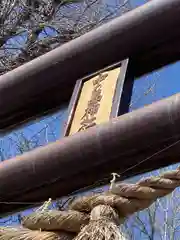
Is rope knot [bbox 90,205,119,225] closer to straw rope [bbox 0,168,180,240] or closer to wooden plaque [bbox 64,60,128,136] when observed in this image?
straw rope [bbox 0,168,180,240]

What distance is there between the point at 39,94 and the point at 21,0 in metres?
3.08

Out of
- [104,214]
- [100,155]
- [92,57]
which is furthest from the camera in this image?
[92,57]

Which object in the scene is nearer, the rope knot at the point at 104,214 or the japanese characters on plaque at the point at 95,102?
the rope knot at the point at 104,214

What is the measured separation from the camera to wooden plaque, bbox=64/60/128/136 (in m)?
2.12

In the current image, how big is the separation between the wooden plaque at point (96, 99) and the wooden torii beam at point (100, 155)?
20cm

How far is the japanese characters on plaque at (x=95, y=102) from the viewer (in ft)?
7.02

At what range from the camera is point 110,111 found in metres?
2.09

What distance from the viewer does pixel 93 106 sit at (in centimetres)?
223

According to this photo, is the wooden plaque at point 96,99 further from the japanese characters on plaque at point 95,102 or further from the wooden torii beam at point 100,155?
the wooden torii beam at point 100,155

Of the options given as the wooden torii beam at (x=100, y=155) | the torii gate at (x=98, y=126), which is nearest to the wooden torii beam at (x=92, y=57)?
the torii gate at (x=98, y=126)

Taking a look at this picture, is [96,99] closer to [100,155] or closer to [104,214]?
[100,155]

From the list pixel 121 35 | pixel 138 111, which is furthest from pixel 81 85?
pixel 138 111

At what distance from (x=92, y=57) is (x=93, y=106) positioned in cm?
31

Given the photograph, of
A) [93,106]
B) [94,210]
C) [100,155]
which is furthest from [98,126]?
[94,210]
